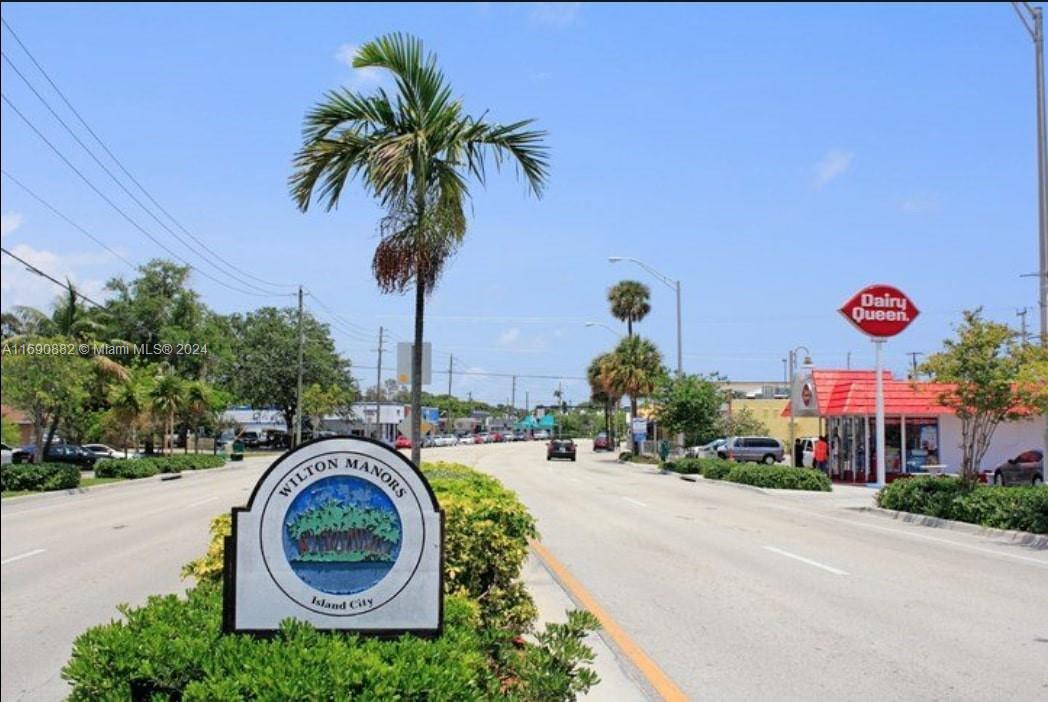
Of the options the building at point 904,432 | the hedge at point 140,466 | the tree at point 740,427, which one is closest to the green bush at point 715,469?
the building at point 904,432

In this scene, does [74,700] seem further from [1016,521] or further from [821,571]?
[1016,521]

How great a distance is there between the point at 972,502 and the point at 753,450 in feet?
108

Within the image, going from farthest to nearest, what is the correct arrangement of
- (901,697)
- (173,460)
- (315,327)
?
1. (315,327)
2. (173,460)
3. (901,697)

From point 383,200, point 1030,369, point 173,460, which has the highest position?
point 383,200

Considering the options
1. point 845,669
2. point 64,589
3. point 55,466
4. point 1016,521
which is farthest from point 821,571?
point 55,466

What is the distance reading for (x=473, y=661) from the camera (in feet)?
14.1

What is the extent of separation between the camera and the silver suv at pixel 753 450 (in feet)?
172

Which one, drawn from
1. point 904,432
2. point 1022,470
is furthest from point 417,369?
point 904,432

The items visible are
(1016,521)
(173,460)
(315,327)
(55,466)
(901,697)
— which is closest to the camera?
(901,697)

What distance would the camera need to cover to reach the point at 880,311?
104 feet

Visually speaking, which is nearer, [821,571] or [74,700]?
[74,700]

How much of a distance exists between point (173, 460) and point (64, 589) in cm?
3287

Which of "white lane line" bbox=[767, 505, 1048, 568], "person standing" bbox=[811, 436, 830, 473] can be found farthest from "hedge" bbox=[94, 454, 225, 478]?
"person standing" bbox=[811, 436, 830, 473]

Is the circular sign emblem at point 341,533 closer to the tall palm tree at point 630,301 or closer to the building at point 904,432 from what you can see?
the building at point 904,432
